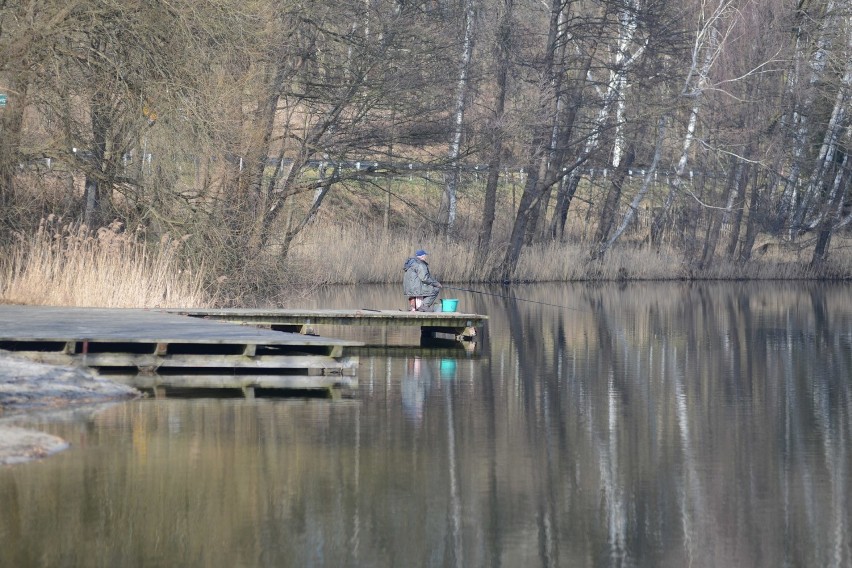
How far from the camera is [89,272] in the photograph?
20953 millimetres

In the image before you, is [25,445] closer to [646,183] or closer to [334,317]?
[334,317]

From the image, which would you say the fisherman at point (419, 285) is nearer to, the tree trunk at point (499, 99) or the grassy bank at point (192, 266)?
the grassy bank at point (192, 266)

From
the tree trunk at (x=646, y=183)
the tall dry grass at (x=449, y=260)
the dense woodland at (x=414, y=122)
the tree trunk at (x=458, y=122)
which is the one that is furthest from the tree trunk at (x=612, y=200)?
the tree trunk at (x=458, y=122)

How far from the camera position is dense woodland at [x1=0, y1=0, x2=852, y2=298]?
20688 millimetres

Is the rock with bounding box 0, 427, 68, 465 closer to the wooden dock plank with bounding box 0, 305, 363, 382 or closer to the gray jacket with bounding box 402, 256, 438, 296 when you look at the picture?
the wooden dock plank with bounding box 0, 305, 363, 382

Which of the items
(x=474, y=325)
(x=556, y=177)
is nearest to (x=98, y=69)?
(x=474, y=325)

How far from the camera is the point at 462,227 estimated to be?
1619 inches

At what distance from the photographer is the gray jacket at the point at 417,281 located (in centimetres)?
Result: 2114

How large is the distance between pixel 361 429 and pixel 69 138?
11949 millimetres

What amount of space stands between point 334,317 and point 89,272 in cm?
414

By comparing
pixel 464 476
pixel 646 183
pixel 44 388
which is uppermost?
pixel 646 183

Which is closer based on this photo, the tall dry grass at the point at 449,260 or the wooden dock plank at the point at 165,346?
the wooden dock plank at the point at 165,346

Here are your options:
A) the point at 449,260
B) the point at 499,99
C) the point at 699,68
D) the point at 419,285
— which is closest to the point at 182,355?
the point at 419,285

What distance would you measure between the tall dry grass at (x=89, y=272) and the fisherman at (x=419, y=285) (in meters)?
3.56
